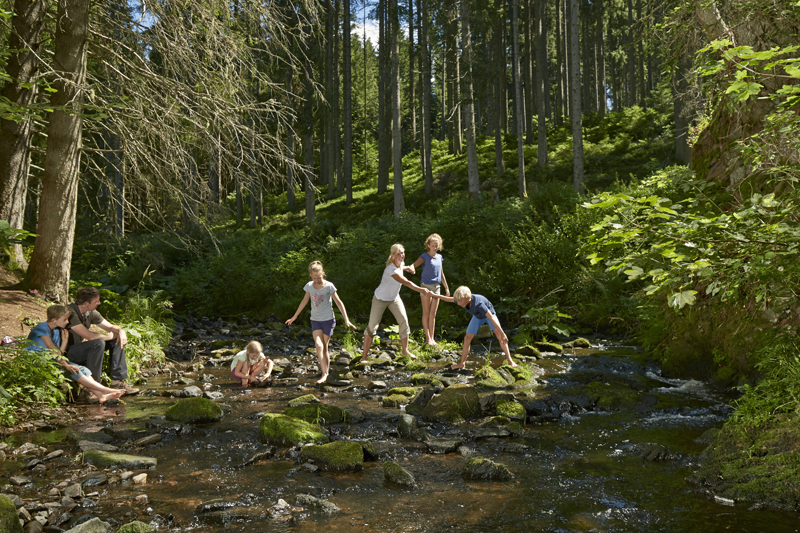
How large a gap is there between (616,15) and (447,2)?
95.2 feet

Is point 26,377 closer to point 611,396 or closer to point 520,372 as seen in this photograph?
point 520,372

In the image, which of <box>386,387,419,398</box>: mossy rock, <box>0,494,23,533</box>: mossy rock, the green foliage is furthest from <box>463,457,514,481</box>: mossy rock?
the green foliage

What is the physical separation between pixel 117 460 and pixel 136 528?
1552 millimetres

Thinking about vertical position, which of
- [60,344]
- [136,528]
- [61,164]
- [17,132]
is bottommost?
[136,528]

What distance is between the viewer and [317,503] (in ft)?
14.0

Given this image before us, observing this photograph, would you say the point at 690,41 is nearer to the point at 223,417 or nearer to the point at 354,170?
the point at 223,417

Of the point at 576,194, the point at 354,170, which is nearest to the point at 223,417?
the point at 576,194

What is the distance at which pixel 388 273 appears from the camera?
941 cm

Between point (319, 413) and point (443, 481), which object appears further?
point (319, 413)

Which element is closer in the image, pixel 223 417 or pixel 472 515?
pixel 472 515

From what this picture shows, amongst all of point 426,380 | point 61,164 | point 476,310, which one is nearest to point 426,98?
point 476,310

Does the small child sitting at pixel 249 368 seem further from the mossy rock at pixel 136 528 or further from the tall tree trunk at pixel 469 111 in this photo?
the tall tree trunk at pixel 469 111

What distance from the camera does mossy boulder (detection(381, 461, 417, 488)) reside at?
472cm

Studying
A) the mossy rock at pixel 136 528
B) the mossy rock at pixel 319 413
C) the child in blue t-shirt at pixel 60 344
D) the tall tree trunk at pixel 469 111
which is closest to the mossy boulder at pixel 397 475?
the mossy rock at pixel 319 413
